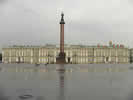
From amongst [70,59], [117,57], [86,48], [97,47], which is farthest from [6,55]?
[117,57]

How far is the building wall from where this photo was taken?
319 ft

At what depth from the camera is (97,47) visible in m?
101

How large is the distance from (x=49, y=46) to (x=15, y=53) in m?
18.5

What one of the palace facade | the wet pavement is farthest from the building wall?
the wet pavement

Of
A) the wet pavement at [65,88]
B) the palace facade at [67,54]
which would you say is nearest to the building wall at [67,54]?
the palace facade at [67,54]

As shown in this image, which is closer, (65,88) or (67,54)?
(65,88)

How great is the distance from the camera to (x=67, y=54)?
9794 cm

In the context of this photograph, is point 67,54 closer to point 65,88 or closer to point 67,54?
point 67,54

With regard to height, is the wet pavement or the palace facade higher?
the wet pavement

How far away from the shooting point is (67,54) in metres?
97.9

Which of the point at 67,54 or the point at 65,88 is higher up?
the point at 65,88

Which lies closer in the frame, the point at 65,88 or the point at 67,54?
the point at 65,88

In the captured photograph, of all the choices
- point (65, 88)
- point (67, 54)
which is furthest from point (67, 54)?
point (65, 88)

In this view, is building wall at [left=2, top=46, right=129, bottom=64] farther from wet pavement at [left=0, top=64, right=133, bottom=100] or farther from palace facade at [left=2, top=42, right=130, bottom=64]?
wet pavement at [left=0, top=64, right=133, bottom=100]
